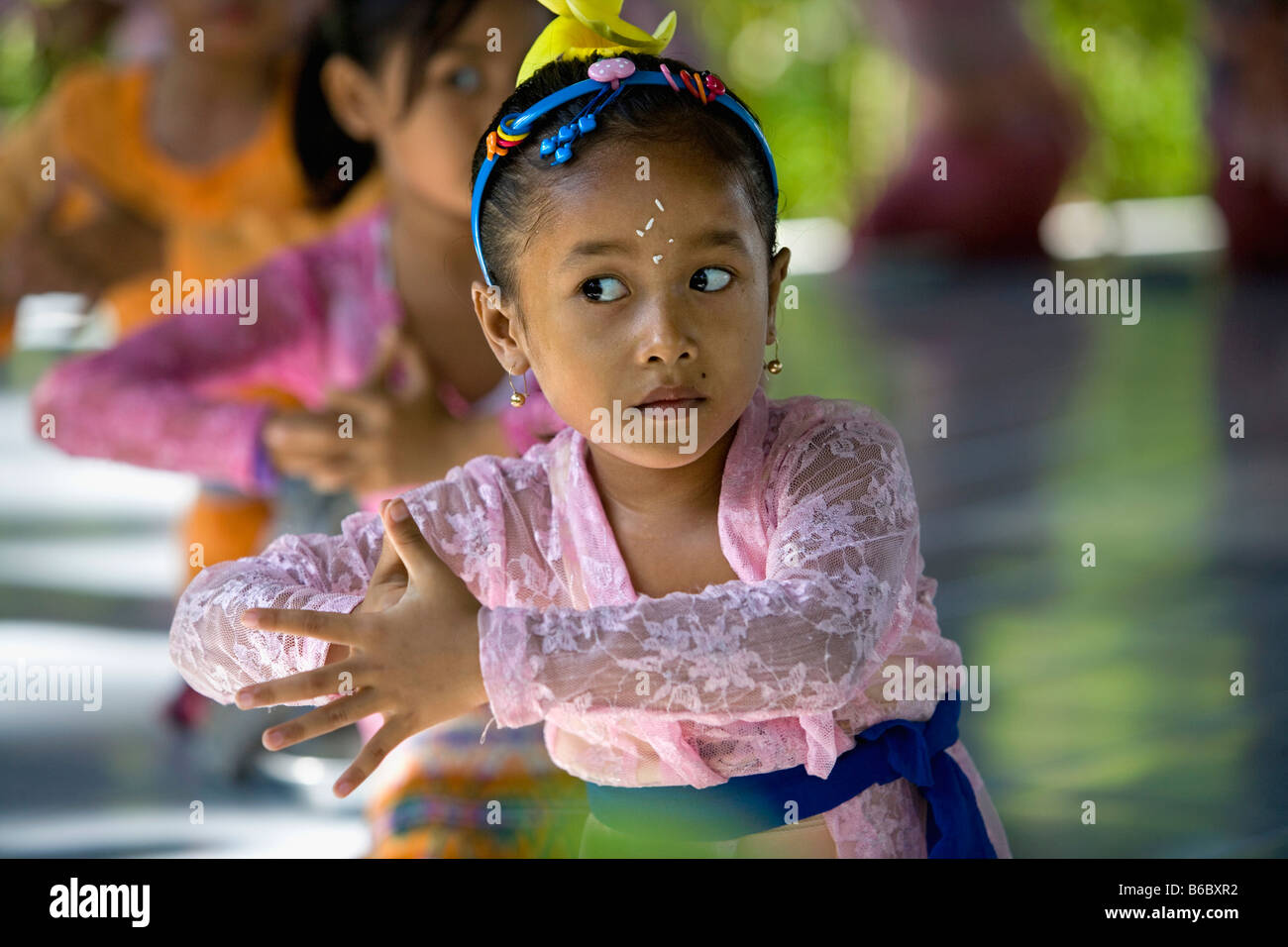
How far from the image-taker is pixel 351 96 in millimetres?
1893

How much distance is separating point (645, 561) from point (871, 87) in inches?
324

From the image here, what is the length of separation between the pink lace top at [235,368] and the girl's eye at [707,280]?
59cm

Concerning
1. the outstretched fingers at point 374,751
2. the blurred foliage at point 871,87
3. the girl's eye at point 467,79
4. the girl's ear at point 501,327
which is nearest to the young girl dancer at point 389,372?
the girl's eye at point 467,79

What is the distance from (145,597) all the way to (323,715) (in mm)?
2298

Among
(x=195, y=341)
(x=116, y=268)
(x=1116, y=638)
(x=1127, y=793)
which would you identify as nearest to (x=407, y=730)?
(x=195, y=341)

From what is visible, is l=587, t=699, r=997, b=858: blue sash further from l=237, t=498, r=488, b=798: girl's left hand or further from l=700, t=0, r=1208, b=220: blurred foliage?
l=700, t=0, r=1208, b=220: blurred foliage

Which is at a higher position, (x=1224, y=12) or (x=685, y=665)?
(x=1224, y=12)

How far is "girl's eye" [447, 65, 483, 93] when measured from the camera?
66.4 inches

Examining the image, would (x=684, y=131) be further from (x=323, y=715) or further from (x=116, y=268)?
(x=116, y=268)

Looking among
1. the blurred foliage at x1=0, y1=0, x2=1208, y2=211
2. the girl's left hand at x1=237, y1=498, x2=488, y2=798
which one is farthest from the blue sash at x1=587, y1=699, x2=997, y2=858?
the blurred foliage at x1=0, y1=0, x2=1208, y2=211


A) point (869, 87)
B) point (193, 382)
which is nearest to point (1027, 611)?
point (193, 382)

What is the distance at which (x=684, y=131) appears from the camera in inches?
41.8

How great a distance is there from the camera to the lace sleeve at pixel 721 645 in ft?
3.14

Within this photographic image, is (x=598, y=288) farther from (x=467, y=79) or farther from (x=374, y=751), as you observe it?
(x=467, y=79)
